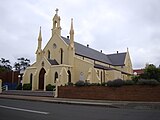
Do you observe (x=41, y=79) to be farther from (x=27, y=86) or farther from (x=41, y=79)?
(x=27, y=86)

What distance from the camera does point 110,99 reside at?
984 inches

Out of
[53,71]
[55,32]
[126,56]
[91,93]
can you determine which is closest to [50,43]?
[55,32]

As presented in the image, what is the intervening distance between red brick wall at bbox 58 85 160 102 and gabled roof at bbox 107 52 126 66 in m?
34.0

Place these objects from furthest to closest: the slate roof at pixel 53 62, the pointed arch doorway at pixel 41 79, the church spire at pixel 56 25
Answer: the church spire at pixel 56 25, the pointed arch doorway at pixel 41 79, the slate roof at pixel 53 62

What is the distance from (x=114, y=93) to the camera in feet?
81.4

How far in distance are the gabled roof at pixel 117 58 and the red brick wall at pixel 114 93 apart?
111 feet

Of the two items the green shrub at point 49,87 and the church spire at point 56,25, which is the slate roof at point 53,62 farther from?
the church spire at point 56,25

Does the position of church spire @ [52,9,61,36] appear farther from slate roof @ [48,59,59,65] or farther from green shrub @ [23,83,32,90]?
green shrub @ [23,83,32,90]

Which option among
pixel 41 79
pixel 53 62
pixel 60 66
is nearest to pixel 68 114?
pixel 60 66

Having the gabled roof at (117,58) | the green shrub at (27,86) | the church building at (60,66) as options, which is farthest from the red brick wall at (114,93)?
the gabled roof at (117,58)

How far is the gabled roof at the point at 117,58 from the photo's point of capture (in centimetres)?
6060

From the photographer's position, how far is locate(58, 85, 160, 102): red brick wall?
75.0 ft

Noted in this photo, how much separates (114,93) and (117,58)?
38.6 meters

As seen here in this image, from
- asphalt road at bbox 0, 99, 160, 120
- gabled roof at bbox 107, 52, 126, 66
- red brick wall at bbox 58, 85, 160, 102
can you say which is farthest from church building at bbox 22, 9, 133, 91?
asphalt road at bbox 0, 99, 160, 120
